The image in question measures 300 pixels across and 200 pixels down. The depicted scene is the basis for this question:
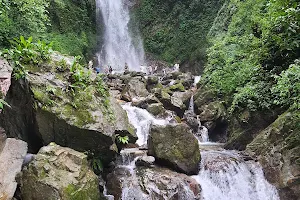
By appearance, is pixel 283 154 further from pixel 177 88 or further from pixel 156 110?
pixel 177 88

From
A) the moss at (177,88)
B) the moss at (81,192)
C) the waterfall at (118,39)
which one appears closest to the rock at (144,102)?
the moss at (177,88)

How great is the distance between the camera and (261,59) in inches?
379

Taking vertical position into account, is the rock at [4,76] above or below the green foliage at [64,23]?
below

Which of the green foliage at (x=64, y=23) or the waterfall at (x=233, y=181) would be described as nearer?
the waterfall at (x=233, y=181)

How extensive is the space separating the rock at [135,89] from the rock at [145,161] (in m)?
7.94

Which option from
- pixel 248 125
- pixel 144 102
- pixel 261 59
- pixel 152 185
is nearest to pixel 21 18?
pixel 152 185

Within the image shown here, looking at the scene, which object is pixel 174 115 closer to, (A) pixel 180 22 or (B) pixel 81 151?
(B) pixel 81 151

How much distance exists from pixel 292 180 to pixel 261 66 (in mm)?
4462

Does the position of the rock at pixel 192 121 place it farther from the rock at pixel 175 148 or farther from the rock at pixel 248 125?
the rock at pixel 175 148

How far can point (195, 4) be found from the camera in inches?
1161

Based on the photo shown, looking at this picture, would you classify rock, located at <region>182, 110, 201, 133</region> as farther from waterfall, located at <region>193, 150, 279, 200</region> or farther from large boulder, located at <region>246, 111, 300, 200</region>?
waterfall, located at <region>193, 150, 279, 200</region>

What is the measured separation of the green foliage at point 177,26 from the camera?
27.8 metres

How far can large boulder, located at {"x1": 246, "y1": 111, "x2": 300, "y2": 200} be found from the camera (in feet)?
23.0

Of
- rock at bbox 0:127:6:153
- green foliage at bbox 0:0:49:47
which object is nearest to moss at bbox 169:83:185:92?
green foliage at bbox 0:0:49:47
